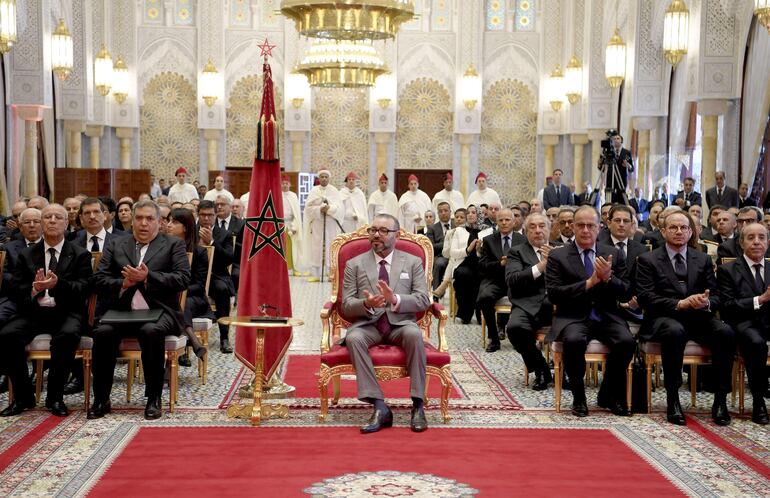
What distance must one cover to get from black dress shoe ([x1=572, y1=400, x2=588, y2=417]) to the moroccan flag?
1.90 meters

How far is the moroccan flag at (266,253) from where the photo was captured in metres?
6.81

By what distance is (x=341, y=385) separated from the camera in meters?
7.55

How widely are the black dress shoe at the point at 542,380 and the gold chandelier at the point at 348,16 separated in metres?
5.74

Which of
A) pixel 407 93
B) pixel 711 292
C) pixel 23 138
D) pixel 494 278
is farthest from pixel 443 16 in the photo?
pixel 711 292

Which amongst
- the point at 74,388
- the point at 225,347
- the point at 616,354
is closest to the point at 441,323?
the point at 616,354

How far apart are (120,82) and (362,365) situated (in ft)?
55.7

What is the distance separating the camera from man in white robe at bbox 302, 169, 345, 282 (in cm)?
1623

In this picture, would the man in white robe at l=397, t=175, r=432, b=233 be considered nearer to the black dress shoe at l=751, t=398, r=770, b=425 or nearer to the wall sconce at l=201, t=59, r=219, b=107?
the wall sconce at l=201, t=59, r=219, b=107

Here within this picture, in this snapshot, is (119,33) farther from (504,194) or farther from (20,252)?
(20,252)

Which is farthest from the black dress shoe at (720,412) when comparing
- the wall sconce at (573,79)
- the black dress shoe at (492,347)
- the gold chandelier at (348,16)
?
the wall sconce at (573,79)

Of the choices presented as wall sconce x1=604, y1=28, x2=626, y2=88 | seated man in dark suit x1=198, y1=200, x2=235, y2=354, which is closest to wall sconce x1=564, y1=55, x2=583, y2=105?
wall sconce x1=604, y1=28, x2=626, y2=88

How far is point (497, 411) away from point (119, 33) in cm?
1838

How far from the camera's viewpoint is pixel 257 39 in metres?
23.5

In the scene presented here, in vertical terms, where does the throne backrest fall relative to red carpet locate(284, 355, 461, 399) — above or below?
above
